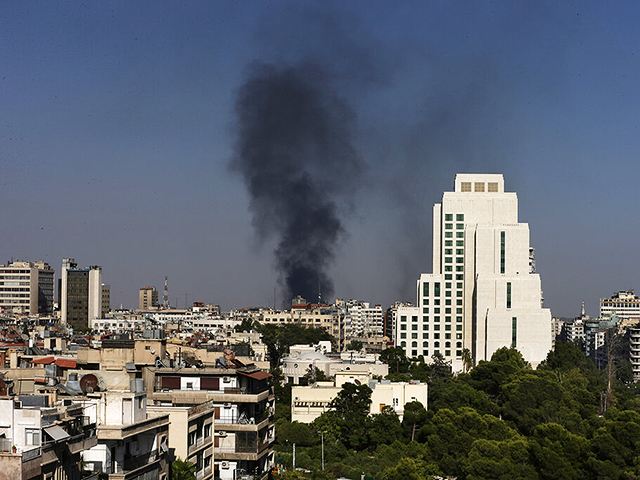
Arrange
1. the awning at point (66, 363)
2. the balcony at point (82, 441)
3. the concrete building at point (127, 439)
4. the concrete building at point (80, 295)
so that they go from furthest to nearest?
1. the concrete building at point (80, 295)
2. the awning at point (66, 363)
3. the concrete building at point (127, 439)
4. the balcony at point (82, 441)

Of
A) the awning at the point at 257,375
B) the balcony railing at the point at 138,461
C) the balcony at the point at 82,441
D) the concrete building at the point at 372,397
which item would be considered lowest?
the concrete building at the point at 372,397

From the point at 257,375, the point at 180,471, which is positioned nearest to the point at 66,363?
the point at 257,375

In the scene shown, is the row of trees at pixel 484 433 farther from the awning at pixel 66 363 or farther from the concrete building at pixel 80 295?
the concrete building at pixel 80 295

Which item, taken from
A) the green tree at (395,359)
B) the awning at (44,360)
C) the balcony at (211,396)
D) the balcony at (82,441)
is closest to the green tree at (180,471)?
the balcony at (82,441)

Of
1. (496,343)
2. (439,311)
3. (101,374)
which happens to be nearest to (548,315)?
(496,343)

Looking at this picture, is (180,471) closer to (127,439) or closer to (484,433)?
(127,439)

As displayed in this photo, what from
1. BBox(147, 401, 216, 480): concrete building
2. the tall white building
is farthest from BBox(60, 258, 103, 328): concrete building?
BBox(147, 401, 216, 480): concrete building

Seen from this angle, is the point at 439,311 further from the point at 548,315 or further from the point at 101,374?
the point at 101,374
